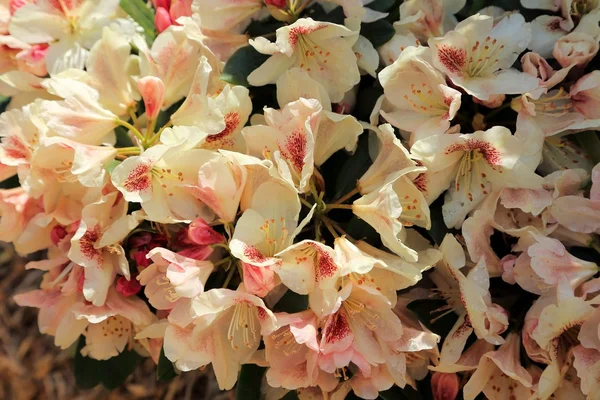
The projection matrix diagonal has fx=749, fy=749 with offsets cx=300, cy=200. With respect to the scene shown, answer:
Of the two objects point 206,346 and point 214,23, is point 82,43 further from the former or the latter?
point 206,346

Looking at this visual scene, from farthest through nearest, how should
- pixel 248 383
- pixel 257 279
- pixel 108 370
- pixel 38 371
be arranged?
pixel 38 371 → pixel 108 370 → pixel 248 383 → pixel 257 279

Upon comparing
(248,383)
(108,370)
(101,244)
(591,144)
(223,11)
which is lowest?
(108,370)

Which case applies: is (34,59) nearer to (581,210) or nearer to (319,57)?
(319,57)

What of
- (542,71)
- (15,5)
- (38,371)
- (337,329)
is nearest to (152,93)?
(15,5)

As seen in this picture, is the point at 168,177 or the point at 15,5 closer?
the point at 168,177

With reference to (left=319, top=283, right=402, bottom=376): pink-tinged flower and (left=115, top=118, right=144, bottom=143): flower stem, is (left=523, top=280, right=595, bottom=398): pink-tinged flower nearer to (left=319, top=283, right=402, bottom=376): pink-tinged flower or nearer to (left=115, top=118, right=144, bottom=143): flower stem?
(left=319, top=283, right=402, bottom=376): pink-tinged flower

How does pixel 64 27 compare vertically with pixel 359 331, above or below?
above

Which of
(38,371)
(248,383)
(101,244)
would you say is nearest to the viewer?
(101,244)
